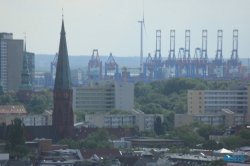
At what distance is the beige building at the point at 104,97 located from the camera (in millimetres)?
165875

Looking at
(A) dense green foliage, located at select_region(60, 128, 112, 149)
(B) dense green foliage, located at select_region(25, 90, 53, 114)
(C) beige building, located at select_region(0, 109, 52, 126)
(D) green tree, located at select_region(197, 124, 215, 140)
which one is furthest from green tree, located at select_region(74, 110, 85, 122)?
(A) dense green foliage, located at select_region(60, 128, 112, 149)

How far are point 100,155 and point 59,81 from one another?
25.8 m

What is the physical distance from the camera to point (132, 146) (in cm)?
10938

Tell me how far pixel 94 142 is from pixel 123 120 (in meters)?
38.4

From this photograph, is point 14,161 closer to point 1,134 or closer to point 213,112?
point 1,134

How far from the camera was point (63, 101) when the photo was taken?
117 metres

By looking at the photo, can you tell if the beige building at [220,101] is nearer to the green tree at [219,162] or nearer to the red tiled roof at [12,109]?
the red tiled roof at [12,109]

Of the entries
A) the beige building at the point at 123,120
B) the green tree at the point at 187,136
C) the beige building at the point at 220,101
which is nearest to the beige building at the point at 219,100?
the beige building at the point at 220,101

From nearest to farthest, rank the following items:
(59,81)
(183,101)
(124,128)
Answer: (59,81) < (124,128) < (183,101)

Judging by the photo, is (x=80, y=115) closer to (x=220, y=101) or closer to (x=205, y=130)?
(x=220, y=101)

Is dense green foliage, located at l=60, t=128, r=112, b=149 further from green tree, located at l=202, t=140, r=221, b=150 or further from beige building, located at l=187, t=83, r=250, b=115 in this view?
beige building, located at l=187, t=83, r=250, b=115

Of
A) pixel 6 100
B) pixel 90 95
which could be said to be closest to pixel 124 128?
pixel 90 95

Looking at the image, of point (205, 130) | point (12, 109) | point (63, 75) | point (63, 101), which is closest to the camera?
point (63, 101)

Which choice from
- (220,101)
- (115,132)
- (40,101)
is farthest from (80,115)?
(40,101)
